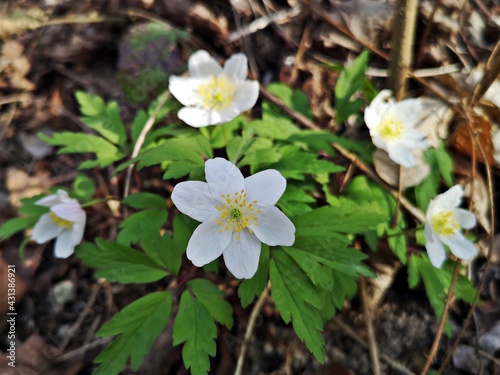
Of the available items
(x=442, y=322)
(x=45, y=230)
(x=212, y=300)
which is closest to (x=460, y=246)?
(x=442, y=322)

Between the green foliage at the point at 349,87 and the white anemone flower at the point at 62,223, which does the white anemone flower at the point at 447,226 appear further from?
the white anemone flower at the point at 62,223

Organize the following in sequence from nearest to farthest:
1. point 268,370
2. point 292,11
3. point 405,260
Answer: point 405,260, point 268,370, point 292,11

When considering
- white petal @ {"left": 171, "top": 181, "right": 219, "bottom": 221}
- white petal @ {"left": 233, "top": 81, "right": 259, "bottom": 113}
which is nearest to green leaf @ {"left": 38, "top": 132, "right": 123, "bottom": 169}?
white petal @ {"left": 233, "top": 81, "right": 259, "bottom": 113}

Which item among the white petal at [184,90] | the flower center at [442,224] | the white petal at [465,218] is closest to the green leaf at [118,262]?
the white petal at [184,90]

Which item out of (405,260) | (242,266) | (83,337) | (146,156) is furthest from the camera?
(83,337)

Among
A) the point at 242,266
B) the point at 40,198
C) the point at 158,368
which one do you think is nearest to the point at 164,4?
the point at 40,198

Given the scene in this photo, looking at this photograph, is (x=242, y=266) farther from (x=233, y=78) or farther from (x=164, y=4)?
(x=164, y=4)
